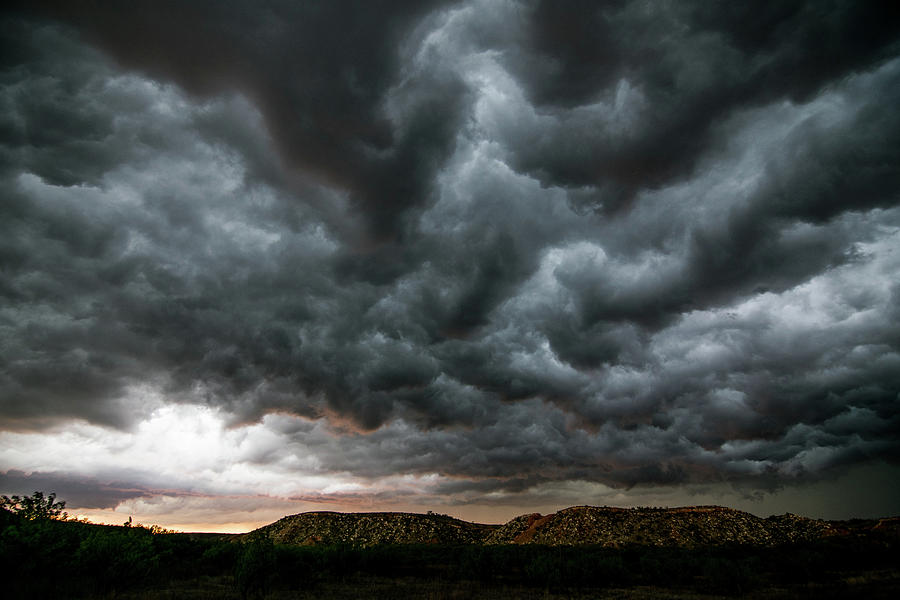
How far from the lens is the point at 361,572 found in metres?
45.5

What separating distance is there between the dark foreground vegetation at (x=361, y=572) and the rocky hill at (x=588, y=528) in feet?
45.5

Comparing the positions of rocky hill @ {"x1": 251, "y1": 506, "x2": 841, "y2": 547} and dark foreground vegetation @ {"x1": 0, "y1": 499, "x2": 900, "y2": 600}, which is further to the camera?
rocky hill @ {"x1": 251, "y1": 506, "x2": 841, "y2": 547}

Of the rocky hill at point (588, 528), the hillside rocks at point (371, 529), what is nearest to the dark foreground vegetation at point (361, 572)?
the rocky hill at point (588, 528)

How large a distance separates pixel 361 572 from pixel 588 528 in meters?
46.7

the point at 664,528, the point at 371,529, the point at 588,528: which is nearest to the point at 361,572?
the point at 588,528

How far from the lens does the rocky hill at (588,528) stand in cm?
7206

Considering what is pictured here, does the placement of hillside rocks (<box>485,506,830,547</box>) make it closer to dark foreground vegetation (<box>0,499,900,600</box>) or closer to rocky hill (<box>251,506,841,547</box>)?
rocky hill (<box>251,506,841,547</box>)

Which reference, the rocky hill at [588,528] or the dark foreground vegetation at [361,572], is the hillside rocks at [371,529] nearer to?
the rocky hill at [588,528]

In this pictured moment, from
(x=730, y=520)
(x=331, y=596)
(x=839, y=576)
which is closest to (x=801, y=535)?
(x=730, y=520)

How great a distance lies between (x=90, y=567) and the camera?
25.6 meters

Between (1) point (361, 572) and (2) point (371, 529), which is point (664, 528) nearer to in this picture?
(1) point (361, 572)

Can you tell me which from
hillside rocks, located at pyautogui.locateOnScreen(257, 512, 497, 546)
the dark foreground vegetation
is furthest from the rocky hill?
the dark foreground vegetation

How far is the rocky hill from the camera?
72.1 m

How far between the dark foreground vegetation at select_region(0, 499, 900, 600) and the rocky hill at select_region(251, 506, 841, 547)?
547 inches
